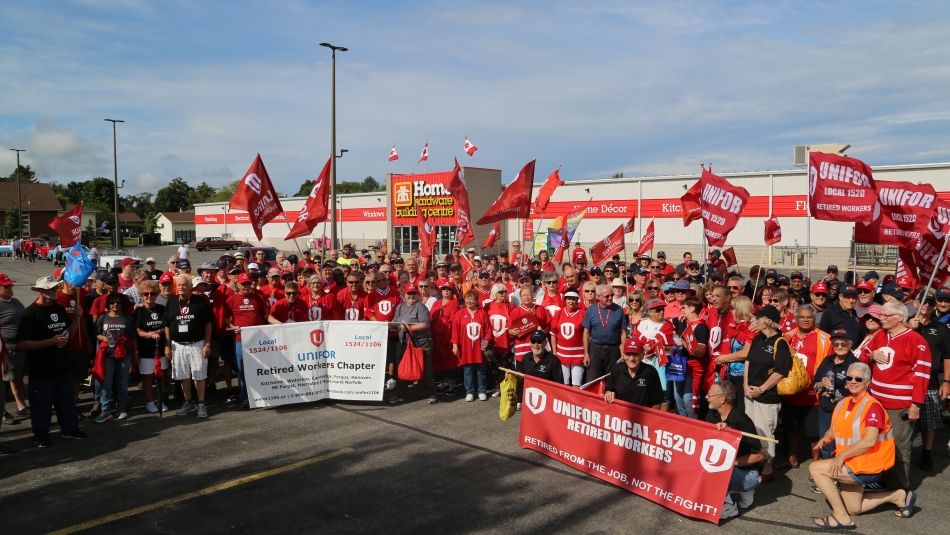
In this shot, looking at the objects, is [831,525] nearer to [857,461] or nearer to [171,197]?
[857,461]

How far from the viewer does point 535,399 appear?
7.31 m

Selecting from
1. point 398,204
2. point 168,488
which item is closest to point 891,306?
point 168,488

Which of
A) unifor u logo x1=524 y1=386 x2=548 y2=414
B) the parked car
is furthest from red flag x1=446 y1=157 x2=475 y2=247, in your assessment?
the parked car

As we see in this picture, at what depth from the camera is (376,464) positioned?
6859 millimetres

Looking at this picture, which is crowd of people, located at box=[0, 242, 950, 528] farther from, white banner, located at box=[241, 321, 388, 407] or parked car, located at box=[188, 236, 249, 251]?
parked car, located at box=[188, 236, 249, 251]

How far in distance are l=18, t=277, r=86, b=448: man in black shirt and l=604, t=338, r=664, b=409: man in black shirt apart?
6.42 m

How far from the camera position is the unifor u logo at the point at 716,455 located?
5.38 metres

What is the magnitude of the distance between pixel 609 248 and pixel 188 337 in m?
11.2

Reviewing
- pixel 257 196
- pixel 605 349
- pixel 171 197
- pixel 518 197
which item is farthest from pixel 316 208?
pixel 171 197

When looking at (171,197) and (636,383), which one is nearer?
(636,383)

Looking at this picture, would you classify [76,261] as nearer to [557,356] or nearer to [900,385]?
[557,356]

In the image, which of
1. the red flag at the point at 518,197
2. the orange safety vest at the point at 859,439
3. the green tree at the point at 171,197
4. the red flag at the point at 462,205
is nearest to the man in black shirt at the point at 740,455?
the orange safety vest at the point at 859,439

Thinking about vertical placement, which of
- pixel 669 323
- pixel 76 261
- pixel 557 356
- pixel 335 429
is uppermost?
pixel 76 261

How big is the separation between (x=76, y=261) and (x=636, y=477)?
7.62 meters
